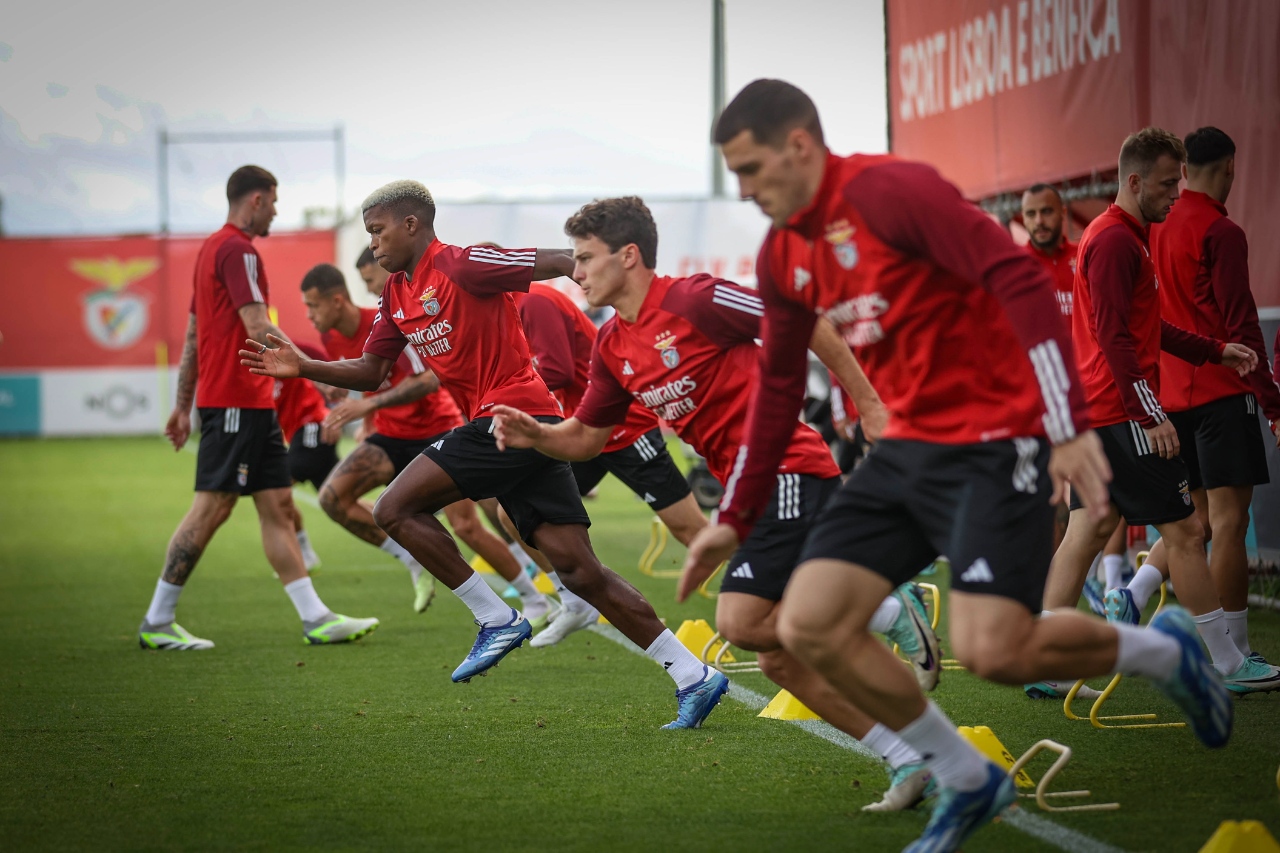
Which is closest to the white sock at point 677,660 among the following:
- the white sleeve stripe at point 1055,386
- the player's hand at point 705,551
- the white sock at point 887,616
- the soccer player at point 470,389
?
the soccer player at point 470,389

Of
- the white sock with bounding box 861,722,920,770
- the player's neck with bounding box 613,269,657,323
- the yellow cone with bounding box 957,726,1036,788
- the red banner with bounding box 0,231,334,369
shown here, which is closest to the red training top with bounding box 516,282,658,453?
the player's neck with bounding box 613,269,657,323

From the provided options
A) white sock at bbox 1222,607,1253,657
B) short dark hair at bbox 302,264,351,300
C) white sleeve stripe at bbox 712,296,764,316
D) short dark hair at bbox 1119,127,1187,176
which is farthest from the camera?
short dark hair at bbox 302,264,351,300

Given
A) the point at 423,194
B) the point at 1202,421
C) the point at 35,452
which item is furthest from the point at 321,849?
the point at 35,452

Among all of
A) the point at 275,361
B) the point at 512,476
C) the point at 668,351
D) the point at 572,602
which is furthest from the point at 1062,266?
the point at 275,361

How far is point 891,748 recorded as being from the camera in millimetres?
4355

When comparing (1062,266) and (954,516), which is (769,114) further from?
(1062,266)

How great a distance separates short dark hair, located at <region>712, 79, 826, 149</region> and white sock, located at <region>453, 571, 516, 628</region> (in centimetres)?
334

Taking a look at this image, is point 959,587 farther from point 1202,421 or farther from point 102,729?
point 102,729

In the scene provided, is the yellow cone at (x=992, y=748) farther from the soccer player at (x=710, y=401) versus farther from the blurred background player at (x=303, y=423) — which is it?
the blurred background player at (x=303, y=423)

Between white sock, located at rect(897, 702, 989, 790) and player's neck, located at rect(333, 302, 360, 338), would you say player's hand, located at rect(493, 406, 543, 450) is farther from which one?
player's neck, located at rect(333, 302, 360, 338)

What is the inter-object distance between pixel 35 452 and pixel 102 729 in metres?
26.5

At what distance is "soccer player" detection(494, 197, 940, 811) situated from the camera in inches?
180

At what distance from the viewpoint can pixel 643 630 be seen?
6.02 metres

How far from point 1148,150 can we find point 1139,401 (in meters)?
1.12
